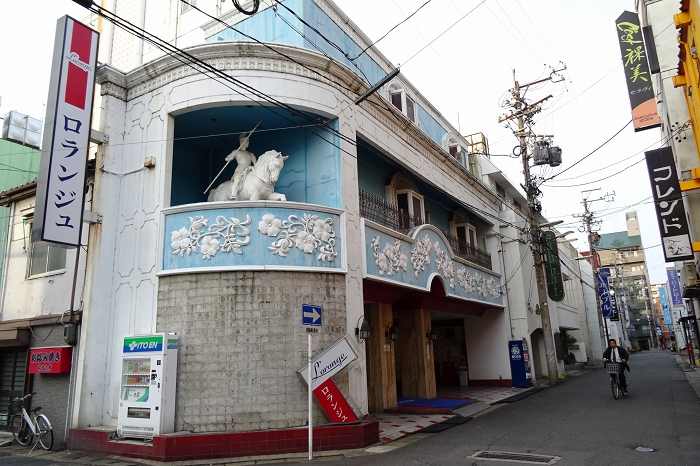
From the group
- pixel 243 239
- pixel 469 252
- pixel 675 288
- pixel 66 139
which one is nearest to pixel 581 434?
pixel 243 239

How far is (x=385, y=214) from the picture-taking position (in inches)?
582

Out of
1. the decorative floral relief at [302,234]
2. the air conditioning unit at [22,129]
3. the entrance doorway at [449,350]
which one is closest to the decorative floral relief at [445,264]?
the decorative floral relief at [302,234]

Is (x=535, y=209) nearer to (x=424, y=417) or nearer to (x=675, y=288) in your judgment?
(x=424, y=417)

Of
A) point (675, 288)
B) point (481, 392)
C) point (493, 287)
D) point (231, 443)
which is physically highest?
point (675, 288)

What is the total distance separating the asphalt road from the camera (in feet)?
25.8

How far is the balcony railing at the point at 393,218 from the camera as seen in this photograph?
13.7 m

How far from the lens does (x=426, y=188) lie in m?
18.5

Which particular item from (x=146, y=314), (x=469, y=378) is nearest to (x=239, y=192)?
(x=146, y=314)

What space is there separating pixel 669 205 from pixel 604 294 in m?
25.7

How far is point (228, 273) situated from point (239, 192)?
2.18 m

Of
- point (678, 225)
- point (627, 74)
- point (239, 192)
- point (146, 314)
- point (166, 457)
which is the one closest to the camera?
point (166, 457)

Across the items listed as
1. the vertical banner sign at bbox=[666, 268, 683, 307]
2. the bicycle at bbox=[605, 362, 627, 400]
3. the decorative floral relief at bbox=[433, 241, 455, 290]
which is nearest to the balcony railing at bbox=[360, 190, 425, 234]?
the decorative floral relief at bbox=[433, 241, 455, 290]

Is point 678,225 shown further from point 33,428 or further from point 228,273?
point 33,428

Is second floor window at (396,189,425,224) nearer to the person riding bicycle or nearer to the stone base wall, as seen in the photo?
the person riding bicycle
